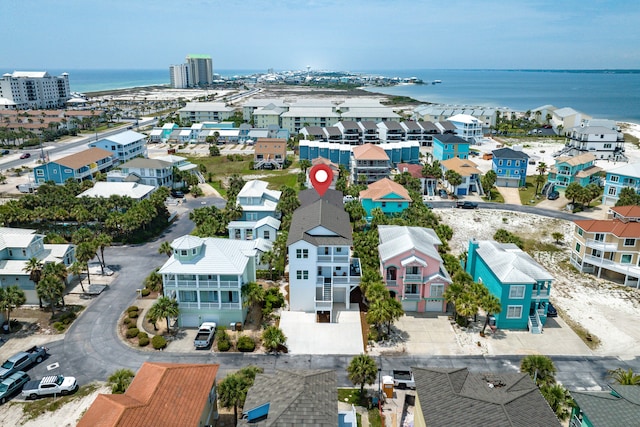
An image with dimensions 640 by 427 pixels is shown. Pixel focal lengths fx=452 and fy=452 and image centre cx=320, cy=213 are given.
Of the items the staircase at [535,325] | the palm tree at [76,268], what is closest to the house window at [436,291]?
the staircase at [535,325]

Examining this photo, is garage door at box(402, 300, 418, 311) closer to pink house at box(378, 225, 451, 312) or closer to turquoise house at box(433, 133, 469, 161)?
pink house at box(378, 225, 451, 312)

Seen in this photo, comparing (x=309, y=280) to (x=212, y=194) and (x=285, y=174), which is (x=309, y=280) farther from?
(x=285, y=174)

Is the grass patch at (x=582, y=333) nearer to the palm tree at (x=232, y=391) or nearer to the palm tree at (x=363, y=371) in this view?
the palm tree at (x=363, y=371)

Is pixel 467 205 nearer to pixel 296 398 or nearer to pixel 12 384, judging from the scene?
pixel 296 398

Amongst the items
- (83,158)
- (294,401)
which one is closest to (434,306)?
(294,401)

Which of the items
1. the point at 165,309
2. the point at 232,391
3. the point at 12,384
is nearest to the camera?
the point at 232,391

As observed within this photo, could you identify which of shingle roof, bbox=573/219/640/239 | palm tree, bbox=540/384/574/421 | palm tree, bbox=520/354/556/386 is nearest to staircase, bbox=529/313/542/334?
palm tree, bbox=520/354/556/386

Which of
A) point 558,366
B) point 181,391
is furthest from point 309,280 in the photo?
point 558,366
